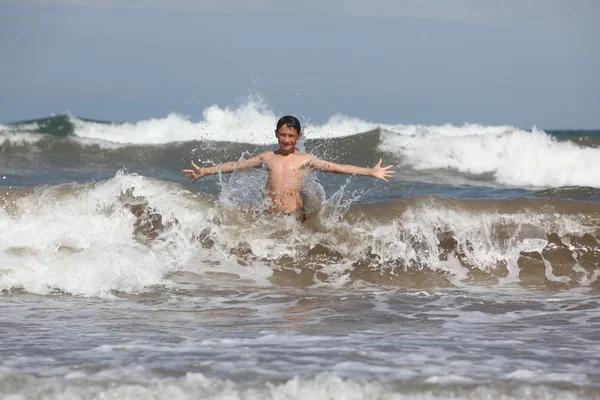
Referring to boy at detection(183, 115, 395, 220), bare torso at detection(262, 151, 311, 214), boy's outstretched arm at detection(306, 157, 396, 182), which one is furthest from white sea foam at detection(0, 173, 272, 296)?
boy's outstretched arm at detection(306, 157, 396, 182)

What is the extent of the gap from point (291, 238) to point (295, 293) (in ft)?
5.32

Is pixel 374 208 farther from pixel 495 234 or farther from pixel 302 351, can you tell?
pixel 302 351

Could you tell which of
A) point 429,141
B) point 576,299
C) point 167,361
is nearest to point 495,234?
point 576,299

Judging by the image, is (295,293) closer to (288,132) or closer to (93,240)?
(288,132)

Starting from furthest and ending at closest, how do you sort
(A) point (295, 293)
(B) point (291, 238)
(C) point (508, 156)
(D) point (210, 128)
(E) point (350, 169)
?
(D) point (210, 128), (C) point (508, 156), (B) point (291, 238), (E) point (350, 169), (A) point (295, 293)

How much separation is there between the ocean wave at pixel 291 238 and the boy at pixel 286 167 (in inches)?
7.6

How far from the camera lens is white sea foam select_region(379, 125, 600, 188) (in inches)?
659

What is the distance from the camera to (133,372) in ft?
13.8

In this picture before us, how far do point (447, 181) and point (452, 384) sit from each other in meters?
11.6

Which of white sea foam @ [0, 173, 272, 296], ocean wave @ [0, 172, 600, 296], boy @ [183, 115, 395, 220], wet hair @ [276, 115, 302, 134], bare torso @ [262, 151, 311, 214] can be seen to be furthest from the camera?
bare torso @ [262, 151, 311, 214]

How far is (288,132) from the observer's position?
850cm

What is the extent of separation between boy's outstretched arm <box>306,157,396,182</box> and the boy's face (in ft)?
0.84

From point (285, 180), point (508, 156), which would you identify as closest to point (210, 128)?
point (508, 156)

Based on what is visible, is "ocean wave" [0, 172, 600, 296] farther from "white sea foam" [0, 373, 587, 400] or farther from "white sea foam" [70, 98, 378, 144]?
A: "white sea foam" [70, 98, 378, 144]
